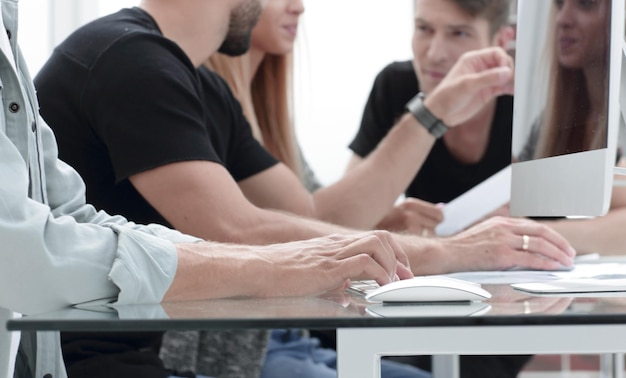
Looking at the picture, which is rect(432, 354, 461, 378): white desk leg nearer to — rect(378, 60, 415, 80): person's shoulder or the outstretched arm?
the outstretched arm

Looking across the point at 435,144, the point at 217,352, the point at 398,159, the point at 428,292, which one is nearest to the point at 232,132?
the point at 398,159

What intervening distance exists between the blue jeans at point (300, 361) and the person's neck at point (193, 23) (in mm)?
563

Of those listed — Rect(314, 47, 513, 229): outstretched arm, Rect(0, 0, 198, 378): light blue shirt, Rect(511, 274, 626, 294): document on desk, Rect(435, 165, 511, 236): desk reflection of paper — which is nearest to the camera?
Rect(0, 0, 198, 378): light blue shirt

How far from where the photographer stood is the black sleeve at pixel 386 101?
260 cm

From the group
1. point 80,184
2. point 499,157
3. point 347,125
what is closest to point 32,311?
point 80,184

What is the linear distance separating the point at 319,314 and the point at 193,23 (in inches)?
44.0

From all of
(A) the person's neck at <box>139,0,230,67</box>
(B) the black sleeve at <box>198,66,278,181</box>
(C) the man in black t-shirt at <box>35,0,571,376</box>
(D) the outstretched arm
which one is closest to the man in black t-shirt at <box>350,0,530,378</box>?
(D) the outstretched arm

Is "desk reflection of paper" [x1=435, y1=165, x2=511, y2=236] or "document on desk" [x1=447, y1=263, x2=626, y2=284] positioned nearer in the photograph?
"document on desk" [x1=447, y1=263, x2=626, y2=284]

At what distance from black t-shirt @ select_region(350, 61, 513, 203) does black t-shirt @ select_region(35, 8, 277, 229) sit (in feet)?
3.48

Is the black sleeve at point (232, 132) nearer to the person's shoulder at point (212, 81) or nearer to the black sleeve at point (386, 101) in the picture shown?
the person's shoulder at point (212, 81)

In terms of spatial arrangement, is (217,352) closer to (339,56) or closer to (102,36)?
(102,36)

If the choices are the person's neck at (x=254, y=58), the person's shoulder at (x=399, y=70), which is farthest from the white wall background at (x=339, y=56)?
the person's neck at (x=254, y=58)

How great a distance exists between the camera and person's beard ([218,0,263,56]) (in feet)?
6.21

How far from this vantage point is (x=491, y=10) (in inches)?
101
